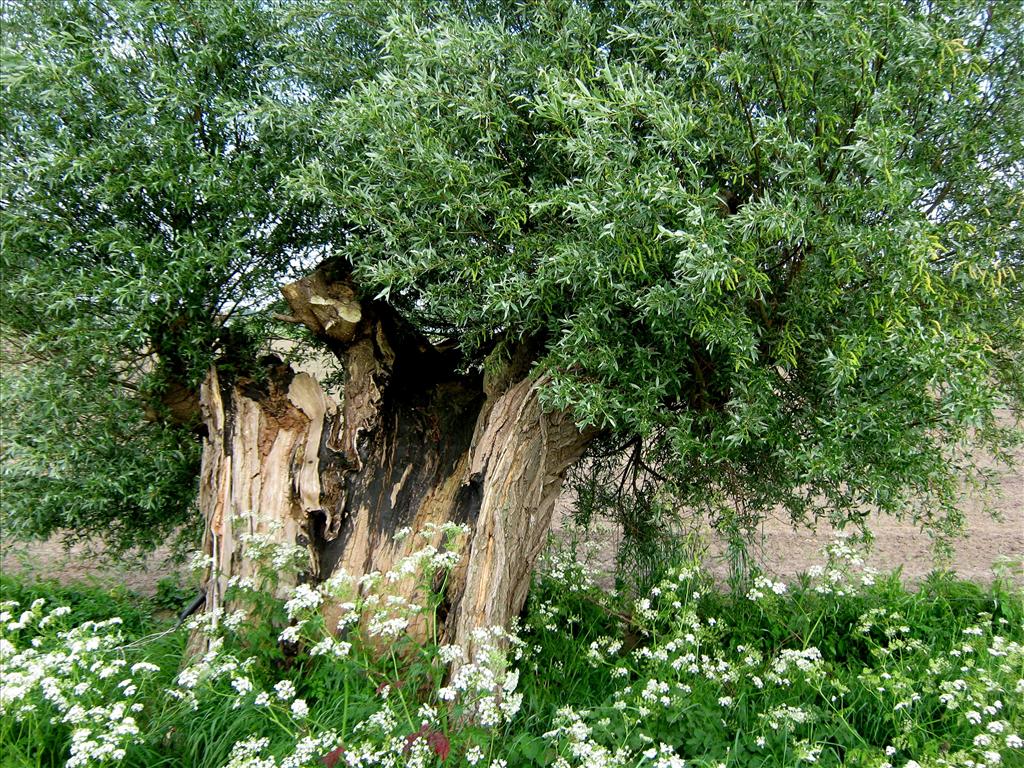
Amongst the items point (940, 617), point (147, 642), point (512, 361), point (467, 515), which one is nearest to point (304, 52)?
point (512, 361)

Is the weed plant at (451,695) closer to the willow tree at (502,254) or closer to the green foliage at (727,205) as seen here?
the willow tree at (502,254)

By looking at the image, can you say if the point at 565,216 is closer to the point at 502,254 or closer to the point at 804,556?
the point at 502,254

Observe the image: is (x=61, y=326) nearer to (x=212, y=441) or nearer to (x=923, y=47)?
(x=212, y=441)

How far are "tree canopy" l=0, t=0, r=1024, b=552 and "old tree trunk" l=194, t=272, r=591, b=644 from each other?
0.34 metres

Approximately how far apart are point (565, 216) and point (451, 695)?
2.41m

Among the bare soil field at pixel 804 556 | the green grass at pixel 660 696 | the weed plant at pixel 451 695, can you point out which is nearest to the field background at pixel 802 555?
the bare soil field at pixel 804 556

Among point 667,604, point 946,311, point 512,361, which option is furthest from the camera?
point 512,361

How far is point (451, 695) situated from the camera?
3.24 m

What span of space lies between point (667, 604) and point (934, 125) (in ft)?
9.78

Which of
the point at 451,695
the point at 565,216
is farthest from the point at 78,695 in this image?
the point at 565,216

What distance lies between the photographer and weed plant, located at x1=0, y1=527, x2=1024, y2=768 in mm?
3297

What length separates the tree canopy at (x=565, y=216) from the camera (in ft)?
12.0

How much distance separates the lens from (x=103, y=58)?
474cm

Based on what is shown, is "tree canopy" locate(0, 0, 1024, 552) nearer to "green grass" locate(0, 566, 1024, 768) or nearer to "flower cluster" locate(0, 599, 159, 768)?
"green grass" locate(0, 566, 1024, 768)
